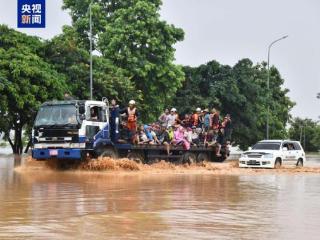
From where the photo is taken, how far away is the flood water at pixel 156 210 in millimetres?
9148

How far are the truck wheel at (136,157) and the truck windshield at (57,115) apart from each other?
309 centimetres

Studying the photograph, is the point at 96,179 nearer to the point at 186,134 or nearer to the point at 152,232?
the point at 186,134

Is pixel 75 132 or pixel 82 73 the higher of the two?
pixel 82 73

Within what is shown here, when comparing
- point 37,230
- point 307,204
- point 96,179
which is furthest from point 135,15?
point 37,230

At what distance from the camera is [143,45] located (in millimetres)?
45719

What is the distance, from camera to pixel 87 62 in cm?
4181

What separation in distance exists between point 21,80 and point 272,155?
45.4ft

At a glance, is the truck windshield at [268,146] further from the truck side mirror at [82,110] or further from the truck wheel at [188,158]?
the truck side mirror at [82,110]

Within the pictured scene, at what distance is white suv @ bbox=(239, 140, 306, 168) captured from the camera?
28500 millimetres

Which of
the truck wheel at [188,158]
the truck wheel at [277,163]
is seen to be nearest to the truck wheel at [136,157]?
the truck wheel at [188,158]

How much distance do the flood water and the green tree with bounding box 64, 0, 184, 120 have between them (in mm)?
26602

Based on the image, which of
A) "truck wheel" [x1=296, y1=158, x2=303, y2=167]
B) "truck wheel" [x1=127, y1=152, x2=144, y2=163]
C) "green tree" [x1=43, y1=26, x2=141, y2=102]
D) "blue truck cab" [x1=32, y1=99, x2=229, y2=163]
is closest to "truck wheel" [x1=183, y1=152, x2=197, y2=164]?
"truck wheel" [x1=127, y1=152, x2=144, y2=163]

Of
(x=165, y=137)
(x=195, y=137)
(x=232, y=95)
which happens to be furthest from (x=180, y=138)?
(x=232, y=95)

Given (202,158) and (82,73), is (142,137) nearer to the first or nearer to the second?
(202,158)
